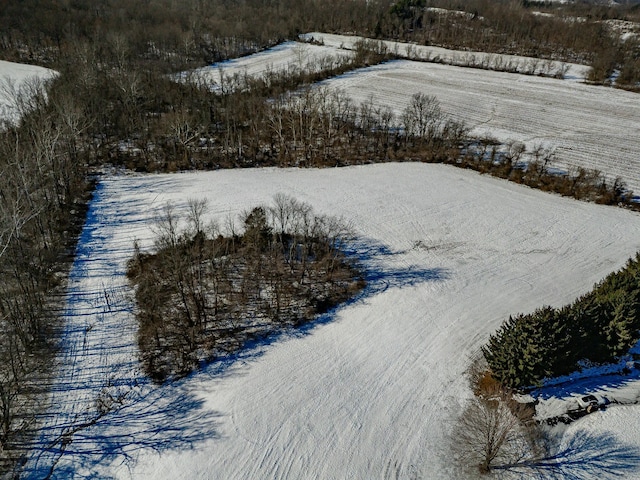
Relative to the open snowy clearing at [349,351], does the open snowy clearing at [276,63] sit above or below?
above

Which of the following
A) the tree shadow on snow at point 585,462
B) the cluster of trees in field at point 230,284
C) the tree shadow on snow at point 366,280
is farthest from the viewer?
the cluster of trees in field at point 230,284

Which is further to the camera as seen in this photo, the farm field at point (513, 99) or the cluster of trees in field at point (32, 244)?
the farm field at point (513, 99)

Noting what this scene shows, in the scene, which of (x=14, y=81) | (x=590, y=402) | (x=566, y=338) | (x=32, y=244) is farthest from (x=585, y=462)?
(x=14, y=81)

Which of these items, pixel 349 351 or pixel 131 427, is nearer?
pixel 131 427

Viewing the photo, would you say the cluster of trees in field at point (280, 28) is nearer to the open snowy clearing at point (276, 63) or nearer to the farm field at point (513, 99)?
the open snowy clearing at point (276, 63)

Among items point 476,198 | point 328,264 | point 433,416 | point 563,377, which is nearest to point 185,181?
point 328,264

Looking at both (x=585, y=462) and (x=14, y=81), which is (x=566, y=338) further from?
(x=14, y=81)

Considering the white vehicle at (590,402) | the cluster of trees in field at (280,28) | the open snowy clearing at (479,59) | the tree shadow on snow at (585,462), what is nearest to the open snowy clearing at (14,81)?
the cluster of trees in field at (280,28)

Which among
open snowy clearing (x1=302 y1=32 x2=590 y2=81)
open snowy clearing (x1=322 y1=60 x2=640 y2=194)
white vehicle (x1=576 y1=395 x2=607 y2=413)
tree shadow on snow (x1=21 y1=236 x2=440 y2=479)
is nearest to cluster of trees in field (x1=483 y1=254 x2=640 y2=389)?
white vehicle (x1=576 y1=395 x2=607 y2=413)
